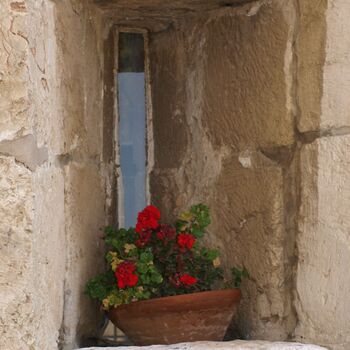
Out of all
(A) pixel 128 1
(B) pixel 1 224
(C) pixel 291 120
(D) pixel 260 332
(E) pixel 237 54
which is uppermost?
(A) pixel 128 1

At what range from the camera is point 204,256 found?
2.52 meters

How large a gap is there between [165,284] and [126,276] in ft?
0.47

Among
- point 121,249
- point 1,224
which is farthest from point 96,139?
point 1,224

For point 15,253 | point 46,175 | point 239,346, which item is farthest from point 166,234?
point 15,253

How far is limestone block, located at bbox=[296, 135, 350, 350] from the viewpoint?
2254 mm

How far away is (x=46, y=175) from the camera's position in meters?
2.00

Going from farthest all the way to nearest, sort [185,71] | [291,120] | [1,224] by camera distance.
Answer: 1. [185,71]
2. [291,120]
3. [1,224]

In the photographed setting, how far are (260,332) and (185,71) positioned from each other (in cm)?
85

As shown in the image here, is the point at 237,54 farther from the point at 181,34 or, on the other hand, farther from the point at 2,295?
the point at 2,295

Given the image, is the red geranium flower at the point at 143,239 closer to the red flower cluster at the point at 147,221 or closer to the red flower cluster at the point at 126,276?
the red flower cluster at the point at 147,221

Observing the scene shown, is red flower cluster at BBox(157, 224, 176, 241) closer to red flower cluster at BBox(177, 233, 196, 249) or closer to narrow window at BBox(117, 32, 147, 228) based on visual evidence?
red flower cluster at BBox(177, 233, 196, 249)

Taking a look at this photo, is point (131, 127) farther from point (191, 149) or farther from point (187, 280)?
point (187, 280)

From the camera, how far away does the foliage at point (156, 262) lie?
2.37 meters

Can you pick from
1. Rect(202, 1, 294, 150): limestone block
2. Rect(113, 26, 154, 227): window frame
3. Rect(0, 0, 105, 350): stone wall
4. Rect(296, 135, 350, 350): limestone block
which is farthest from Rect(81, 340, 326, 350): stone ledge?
Rect(113, 26, 154, 227): window frame
